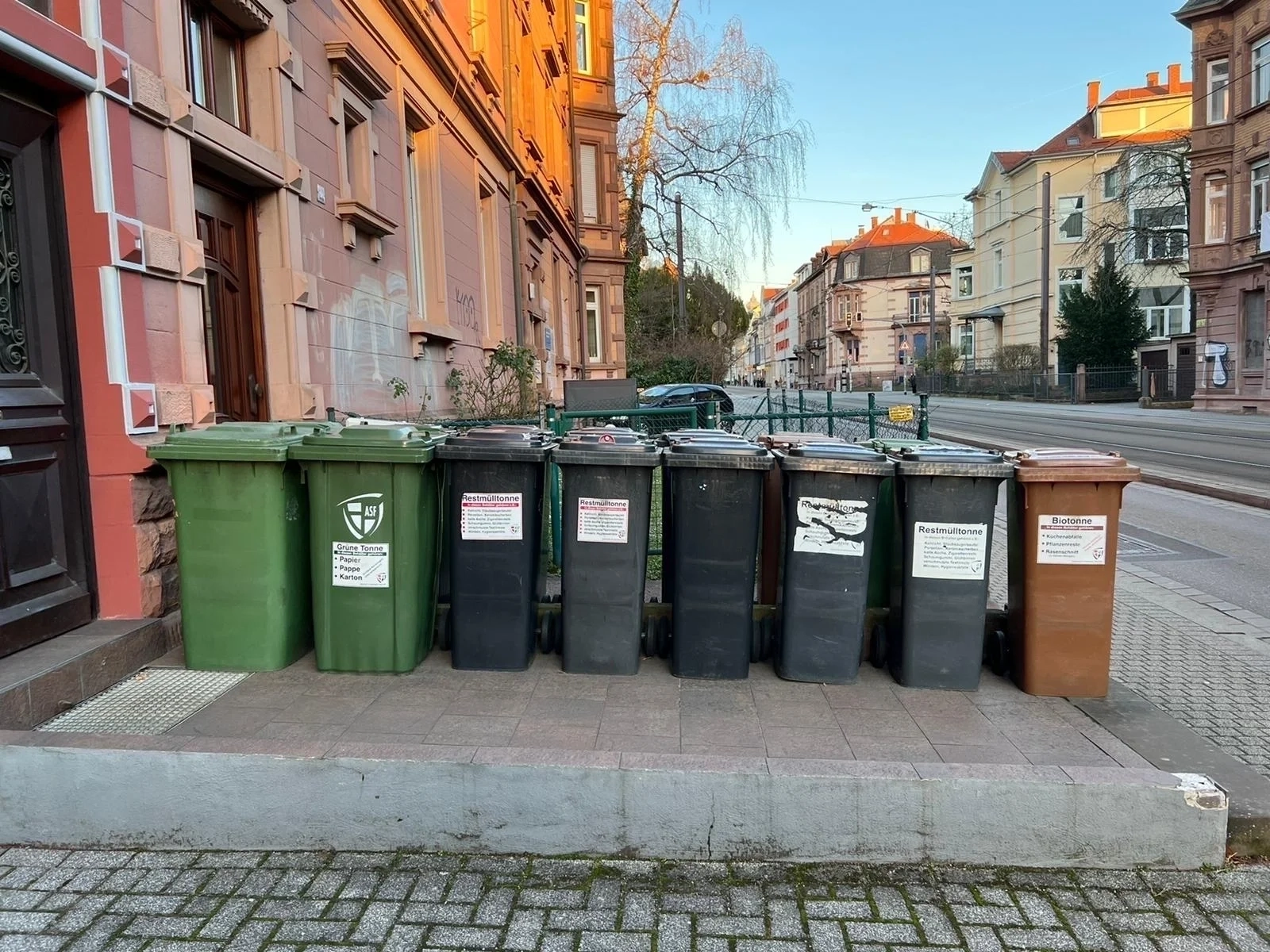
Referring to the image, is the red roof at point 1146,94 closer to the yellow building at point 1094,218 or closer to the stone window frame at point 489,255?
the yellow building at point 1094,218

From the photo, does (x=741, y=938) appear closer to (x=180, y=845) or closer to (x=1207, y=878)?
A: (x=1207, y=878)

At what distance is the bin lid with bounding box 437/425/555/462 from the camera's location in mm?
4180

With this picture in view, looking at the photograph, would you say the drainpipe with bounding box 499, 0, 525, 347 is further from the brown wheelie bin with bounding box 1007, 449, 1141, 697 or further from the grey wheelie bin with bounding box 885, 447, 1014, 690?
the brown wheelie bin with bounding box 1007, 449, 1141, 697

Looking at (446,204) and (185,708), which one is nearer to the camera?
(185,708)

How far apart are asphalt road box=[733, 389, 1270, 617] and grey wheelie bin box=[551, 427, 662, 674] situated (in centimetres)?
467

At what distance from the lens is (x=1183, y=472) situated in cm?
1323

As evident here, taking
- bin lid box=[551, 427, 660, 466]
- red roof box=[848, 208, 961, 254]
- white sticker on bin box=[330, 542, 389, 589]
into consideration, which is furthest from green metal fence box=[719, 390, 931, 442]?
red roof box=[848, 208, 961, 254]

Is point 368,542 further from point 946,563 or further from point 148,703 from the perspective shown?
point 946,563

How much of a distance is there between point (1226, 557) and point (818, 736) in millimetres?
6188

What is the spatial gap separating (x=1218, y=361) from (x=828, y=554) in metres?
31.9

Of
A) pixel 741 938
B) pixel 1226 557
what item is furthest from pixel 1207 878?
pixel 1226 557

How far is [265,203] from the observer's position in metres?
6.50

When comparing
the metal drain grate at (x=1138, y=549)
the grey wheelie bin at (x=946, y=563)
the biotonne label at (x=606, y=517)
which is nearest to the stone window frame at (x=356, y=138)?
the biotonne label at (x=606, y=517)

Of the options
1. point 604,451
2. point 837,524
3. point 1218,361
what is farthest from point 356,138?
point 1218,361
